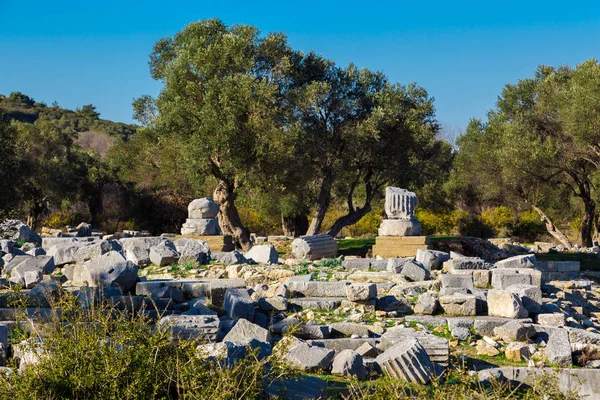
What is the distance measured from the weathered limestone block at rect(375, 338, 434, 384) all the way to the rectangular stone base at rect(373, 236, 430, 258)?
10.8 metres

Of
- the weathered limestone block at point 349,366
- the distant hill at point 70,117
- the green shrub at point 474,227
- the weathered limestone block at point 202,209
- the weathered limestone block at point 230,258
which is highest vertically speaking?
the distant hill at point 70,117

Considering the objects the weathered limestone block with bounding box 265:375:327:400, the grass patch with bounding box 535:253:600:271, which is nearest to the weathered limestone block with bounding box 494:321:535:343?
the weathered limestone block with bounding box 265:375:327:400

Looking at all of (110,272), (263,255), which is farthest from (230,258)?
(110,272)

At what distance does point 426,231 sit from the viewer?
103 ft

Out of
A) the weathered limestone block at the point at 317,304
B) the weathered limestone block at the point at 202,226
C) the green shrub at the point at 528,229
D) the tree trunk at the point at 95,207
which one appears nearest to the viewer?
the weathered limestone block at the point at 317,304

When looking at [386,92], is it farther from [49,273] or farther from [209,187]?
[49,273]

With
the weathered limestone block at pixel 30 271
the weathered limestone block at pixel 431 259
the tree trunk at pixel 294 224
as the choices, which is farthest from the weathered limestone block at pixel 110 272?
the tree trunk at pixel 294 224

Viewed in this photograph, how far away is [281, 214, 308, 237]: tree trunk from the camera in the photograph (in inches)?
1190

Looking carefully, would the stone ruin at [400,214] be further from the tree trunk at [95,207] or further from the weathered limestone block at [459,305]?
the tree trunk at [95,207]

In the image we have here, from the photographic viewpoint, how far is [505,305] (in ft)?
33.1

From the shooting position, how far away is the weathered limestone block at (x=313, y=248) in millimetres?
17031

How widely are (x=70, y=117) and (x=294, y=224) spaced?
141ft

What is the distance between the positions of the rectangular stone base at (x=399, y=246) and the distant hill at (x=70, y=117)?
1747 inches

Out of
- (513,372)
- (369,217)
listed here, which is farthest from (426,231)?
(513,372)
